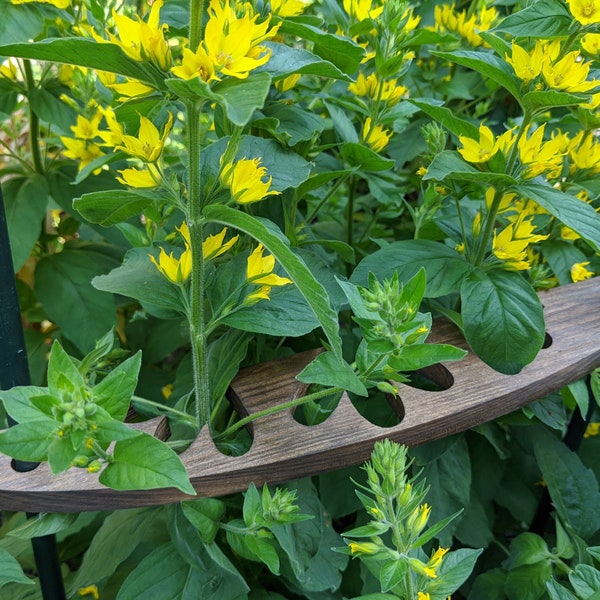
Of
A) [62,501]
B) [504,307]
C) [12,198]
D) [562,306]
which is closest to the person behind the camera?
[62,501]

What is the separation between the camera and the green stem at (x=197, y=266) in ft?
1.69

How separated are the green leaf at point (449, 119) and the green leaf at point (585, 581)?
0.46 metres

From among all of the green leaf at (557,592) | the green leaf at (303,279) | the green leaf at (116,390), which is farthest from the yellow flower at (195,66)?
the green leaf at (557,592)

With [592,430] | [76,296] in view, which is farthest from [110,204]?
[592,430]

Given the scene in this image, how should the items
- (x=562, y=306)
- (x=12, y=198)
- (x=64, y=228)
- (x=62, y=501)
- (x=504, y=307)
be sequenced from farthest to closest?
(x=64, y=228) < (x=12, y=198) < (x=562, y=306) < (x=504, y=307) < (x=62, y=501)

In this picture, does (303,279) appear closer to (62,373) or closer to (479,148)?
(62,373)

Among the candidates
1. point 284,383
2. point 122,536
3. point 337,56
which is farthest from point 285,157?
point 122,536

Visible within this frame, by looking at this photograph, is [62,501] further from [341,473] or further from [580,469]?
[580,469]

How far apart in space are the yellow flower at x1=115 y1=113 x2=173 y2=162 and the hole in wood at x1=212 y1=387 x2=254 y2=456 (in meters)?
0.26

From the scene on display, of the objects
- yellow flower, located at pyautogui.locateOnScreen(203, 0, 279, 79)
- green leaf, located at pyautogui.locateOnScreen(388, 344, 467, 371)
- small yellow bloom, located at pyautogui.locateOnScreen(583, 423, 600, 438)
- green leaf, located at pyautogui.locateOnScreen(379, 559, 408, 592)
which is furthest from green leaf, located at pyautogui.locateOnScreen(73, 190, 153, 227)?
small yellow bloom, located at pyautogui.locateOnScreen(583, 423, 600, 438)

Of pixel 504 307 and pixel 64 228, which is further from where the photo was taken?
pixel 64 228

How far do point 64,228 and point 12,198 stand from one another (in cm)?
13

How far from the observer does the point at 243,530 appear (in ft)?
1.98

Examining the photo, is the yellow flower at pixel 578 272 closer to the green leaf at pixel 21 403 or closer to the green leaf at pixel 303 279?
the green leaf at pixel 303 279
